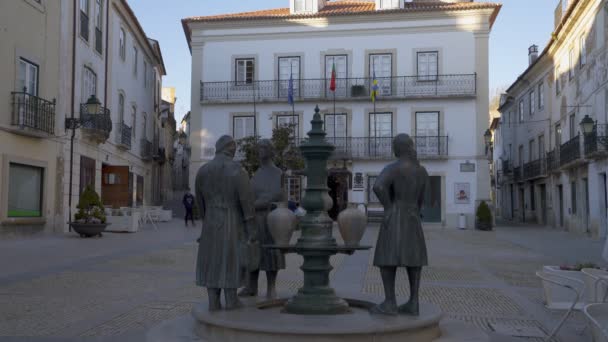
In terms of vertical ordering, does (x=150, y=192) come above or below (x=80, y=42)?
below

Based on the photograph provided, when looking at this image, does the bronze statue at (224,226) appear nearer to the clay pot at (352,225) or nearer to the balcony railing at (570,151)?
the clay pot at (352,225)

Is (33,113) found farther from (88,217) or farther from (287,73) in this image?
(287,73)

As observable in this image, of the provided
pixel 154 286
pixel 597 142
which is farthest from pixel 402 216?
pixel 597 142

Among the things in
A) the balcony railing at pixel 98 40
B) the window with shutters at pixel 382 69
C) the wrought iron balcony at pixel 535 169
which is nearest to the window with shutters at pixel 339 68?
the window with shutters at pixel 382 69

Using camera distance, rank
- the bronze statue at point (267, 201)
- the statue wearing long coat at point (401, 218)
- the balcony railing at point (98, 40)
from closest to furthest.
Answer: the statue wearing long coat at point (401, 218) → the bronze statue at point (267, 201) → the balcony railing at point (98, 40)

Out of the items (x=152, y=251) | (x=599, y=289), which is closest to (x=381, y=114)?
(x=152, y=251)

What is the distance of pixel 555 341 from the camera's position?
17.9ft

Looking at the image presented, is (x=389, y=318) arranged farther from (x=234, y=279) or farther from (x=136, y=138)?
(x=136, y=138)

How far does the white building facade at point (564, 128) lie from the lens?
66.4 feet

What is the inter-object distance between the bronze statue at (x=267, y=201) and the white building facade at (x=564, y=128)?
52.3ft

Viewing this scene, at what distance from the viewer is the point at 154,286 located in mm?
8352

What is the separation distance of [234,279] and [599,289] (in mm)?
3807

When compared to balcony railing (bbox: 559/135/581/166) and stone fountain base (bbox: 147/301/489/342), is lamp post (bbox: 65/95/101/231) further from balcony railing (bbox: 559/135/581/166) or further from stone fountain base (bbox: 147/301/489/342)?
balcony railing (bbox: 559/135/581/166)

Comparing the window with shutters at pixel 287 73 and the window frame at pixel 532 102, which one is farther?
the window frame at pixel 532 102
